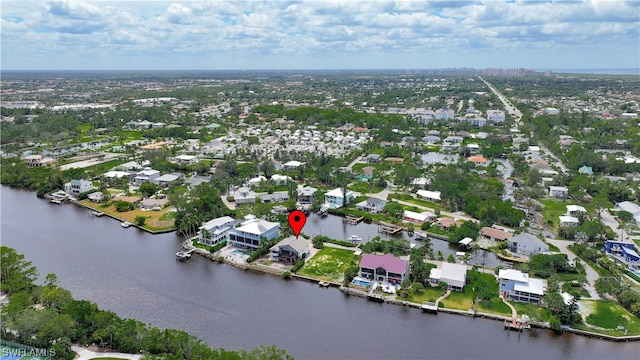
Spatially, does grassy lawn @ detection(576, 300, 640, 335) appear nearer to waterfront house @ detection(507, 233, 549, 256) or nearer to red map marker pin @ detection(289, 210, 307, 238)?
waterfront house @ detection(507, 233, 549, 256)

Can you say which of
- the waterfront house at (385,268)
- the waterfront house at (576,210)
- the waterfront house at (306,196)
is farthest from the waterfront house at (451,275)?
the waterfront house at (306,196)

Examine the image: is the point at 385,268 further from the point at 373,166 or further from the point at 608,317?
the point at 373,166

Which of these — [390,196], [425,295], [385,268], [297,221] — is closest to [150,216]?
[297,221]

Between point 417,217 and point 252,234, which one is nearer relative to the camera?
point 252,234

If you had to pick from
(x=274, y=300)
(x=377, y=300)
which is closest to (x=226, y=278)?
(x=274, y=300)

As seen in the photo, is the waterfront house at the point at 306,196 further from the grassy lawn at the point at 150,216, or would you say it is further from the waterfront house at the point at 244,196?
the grassy lawn at the point at 150,216

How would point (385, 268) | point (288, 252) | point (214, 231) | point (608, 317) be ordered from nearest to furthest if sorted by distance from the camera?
point (608, 317) < point (385, 268) < point (288, 252) < point (214, 231)

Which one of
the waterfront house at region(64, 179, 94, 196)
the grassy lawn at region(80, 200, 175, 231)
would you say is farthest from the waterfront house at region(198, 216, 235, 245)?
the waterfront house at region(64, 179, 94, 196)

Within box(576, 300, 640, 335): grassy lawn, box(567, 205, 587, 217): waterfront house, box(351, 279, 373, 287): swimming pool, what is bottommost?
box(576, 300, 640, 335): grassy lawn
